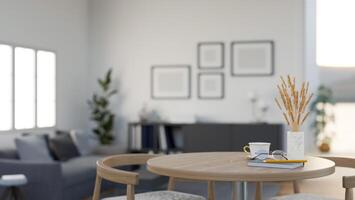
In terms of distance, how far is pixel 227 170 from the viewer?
9.37ft

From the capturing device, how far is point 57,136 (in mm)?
6656

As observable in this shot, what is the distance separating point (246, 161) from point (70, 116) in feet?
16.5

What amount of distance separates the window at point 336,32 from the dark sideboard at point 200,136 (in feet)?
9.52

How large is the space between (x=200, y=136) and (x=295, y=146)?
4378mm

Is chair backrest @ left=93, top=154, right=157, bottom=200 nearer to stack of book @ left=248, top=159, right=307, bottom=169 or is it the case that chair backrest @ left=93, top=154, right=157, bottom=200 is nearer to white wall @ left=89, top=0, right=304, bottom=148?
stack of book @ left=248, top=159, right=307, bottom=169

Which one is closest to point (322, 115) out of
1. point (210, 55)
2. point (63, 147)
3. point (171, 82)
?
point (210, 55)

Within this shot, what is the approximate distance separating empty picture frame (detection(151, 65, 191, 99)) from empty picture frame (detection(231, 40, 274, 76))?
2.34 ft

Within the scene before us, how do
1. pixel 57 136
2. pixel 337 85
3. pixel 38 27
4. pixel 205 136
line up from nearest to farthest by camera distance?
1. pixel 57 136
2. pixel 38 27
3. pixel 205 136
4. pixel 337 85

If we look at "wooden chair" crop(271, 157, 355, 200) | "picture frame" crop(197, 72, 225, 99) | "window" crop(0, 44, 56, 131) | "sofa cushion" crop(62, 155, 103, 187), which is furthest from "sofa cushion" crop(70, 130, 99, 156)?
"wooden chair" crop(271, 157, 355, 200)

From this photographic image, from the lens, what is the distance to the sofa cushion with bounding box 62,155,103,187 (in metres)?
5.61

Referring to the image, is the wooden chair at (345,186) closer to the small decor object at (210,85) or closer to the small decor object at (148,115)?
the small decor object at (210,85)

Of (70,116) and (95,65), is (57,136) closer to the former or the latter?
(70,116)

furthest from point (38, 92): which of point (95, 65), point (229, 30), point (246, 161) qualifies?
point (246, 161)

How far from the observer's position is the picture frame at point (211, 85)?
7.84 m
